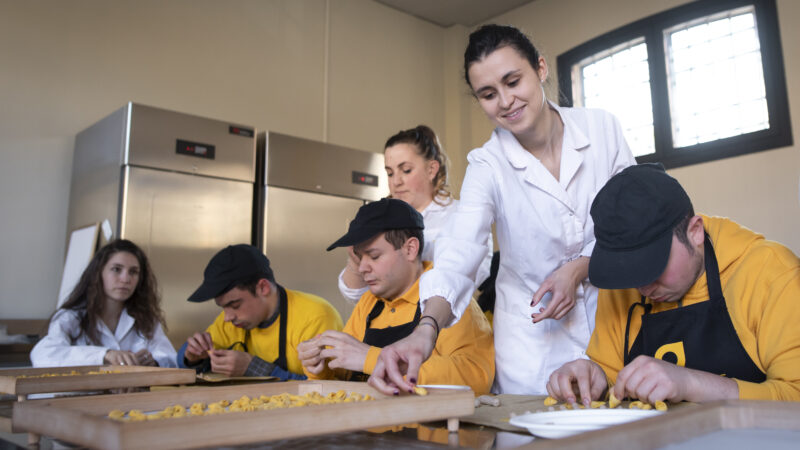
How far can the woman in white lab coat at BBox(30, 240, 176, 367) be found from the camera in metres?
2.46

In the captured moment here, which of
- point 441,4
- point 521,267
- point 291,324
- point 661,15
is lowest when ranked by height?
point 291,324

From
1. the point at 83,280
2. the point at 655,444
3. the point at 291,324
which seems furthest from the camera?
the point at 83,280

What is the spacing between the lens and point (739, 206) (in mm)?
3639

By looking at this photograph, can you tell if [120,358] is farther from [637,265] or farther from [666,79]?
[666,79]

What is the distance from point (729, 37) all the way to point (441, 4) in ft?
6.90

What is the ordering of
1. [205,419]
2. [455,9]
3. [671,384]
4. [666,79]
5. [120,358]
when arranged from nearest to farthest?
[205,419] → [671,384] → [120,358] → [666,79] → [455,9]

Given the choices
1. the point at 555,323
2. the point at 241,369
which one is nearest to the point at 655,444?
the point at 555,323

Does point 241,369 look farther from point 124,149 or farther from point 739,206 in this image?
point 739,206

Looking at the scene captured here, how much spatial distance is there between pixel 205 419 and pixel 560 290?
884mm

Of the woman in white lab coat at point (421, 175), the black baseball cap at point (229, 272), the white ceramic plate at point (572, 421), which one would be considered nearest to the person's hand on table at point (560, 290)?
the white ceramic plate at point (572, 421)

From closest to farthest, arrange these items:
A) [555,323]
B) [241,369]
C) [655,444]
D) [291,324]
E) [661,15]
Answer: [655,444]
[555,323]
[241,369]
[291,324]
[661,15]

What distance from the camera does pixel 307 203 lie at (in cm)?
371

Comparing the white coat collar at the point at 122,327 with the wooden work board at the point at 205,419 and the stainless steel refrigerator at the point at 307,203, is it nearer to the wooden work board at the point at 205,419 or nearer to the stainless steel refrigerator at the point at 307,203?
the stainless steel refrigerator at the point at 307,203

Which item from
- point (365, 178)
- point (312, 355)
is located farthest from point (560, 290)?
point (365, 178)
